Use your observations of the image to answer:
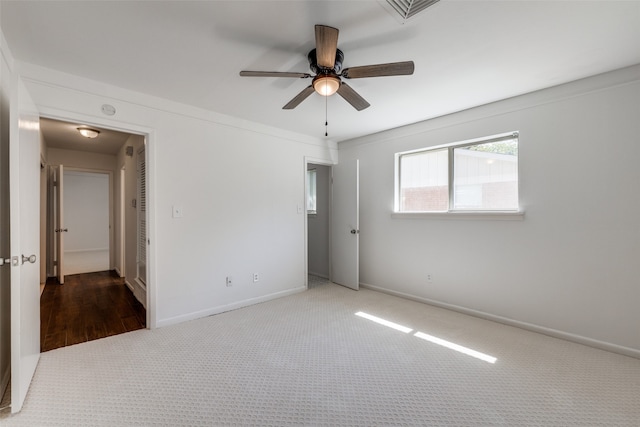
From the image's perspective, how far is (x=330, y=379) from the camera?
6.93 ft

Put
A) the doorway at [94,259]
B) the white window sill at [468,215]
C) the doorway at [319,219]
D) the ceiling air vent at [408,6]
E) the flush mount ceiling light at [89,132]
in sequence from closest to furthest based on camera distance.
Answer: the ceiling air vent at [408,6] < the white window sill at [468,215] < the doorway at [94,259] < the flush mount ceiling light at [89,132] < the doorway at [319,219]

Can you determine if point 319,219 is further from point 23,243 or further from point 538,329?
point 23,243

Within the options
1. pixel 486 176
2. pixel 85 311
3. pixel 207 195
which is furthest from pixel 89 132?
pixel 486 176

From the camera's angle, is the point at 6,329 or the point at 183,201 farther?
the point at 183,201

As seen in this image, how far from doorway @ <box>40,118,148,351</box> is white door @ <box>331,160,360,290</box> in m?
2.82

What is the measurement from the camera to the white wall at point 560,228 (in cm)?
247

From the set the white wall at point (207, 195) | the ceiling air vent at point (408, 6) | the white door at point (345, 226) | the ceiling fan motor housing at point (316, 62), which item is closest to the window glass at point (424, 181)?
the white door at point (345, 226)

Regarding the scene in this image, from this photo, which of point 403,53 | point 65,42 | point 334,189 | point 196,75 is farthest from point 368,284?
point 65,42

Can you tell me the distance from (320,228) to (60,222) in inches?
183

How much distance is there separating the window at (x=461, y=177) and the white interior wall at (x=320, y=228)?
152 centimetres

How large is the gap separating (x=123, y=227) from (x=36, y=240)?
3.39m

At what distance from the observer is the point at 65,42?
80.1 inches

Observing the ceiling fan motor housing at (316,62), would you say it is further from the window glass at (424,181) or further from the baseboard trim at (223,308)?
the baseboard trim at (223,308)

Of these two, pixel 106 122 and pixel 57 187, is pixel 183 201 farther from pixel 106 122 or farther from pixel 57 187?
pixel 57 187
